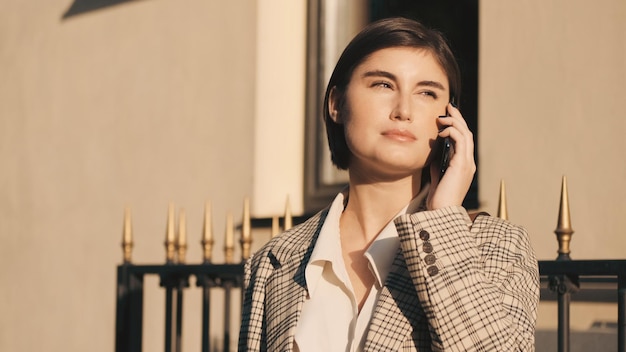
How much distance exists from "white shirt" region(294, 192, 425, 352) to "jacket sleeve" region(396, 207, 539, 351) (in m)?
0.18

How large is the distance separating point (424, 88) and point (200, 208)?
3.81 m

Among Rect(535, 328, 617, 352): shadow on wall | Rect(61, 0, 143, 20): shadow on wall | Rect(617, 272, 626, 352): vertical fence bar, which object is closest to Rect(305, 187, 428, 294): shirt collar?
Rect(617, 272, 626, 352): vertical fence bar

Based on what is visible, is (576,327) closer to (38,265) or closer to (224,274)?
(224,274)

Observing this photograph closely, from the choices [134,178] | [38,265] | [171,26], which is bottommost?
[38,265]

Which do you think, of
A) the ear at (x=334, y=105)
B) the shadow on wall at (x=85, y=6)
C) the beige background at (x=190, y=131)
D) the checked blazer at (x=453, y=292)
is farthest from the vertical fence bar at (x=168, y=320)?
the shadow on wall at (x=85, y=6)

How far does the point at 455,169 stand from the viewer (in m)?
2.51

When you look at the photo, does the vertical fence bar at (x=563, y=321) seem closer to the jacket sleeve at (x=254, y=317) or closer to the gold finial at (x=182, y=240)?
the jacket sleeve at (x=254, y=317)

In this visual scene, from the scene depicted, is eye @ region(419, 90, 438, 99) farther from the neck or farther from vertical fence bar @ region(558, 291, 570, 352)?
vertical fence bar @ region(558, 291, 570, 352)

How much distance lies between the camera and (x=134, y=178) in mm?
6777

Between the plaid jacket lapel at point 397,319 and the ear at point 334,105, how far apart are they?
0.54 metres

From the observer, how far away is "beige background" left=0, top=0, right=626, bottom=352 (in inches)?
165

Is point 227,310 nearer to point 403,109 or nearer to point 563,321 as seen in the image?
point 563,321

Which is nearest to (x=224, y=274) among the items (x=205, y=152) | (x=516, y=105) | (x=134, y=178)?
(x=516, y=105)

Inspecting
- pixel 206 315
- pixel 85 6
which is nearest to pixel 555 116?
pixel 206 315
